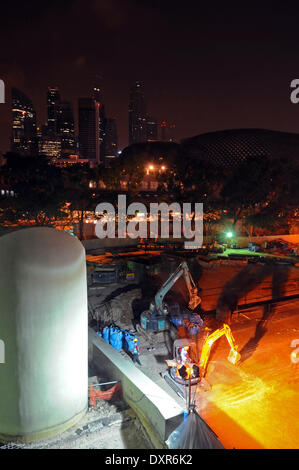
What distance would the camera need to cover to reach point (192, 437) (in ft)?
21.4

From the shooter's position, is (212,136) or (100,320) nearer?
(100,320)

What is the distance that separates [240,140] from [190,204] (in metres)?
61.7

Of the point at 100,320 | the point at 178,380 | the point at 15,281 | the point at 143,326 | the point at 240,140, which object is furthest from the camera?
the point at 240,140

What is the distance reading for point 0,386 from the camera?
21.9 feet

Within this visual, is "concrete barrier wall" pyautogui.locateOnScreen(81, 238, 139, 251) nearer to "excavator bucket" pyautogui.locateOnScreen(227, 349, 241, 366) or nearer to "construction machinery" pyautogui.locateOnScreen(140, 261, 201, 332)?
"construction machinery" pyautogui.locateOnScreen(140, 261, 201, 332)

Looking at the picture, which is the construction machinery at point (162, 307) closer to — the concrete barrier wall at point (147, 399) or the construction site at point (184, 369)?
the construction site at point (184, 369)

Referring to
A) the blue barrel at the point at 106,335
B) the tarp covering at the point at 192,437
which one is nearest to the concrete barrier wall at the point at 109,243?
the blue barrel at the point at 106,335

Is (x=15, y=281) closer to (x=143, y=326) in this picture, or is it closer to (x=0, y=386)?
(x=0, y=386)

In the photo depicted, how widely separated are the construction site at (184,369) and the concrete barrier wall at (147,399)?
0.08 ft

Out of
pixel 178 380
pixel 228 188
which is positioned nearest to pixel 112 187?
pixel 228 188

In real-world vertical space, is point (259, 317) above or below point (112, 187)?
below

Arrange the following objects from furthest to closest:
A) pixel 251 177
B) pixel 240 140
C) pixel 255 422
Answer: pixel 240 140
pixel 251 177
pixel 255 422

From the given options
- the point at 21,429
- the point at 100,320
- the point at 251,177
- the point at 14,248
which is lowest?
the point at 100,320

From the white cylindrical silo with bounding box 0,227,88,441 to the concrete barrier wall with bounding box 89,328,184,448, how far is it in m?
1.61
